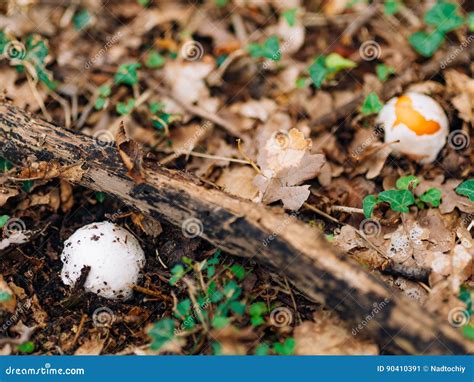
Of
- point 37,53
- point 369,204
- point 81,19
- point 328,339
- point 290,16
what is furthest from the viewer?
point 81,19

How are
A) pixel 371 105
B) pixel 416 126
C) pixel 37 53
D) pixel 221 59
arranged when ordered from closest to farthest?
1. pixel 416 126
2. pixel 371 105
3. pixel 37 53
4. pixel 221 59

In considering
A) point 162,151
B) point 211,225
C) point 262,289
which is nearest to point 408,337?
point 262,289

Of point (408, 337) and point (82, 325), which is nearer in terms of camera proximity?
point (408, 337)

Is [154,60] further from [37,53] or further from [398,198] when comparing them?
[398,198]

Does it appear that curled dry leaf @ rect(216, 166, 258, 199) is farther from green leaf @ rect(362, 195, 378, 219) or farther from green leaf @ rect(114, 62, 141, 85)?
green leaf @ rect(114, 62, 141, 85)

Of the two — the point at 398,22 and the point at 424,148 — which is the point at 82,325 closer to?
the point at 424,148

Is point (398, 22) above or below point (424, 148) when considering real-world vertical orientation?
above

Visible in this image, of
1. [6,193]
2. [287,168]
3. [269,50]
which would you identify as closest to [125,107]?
[6,193]
